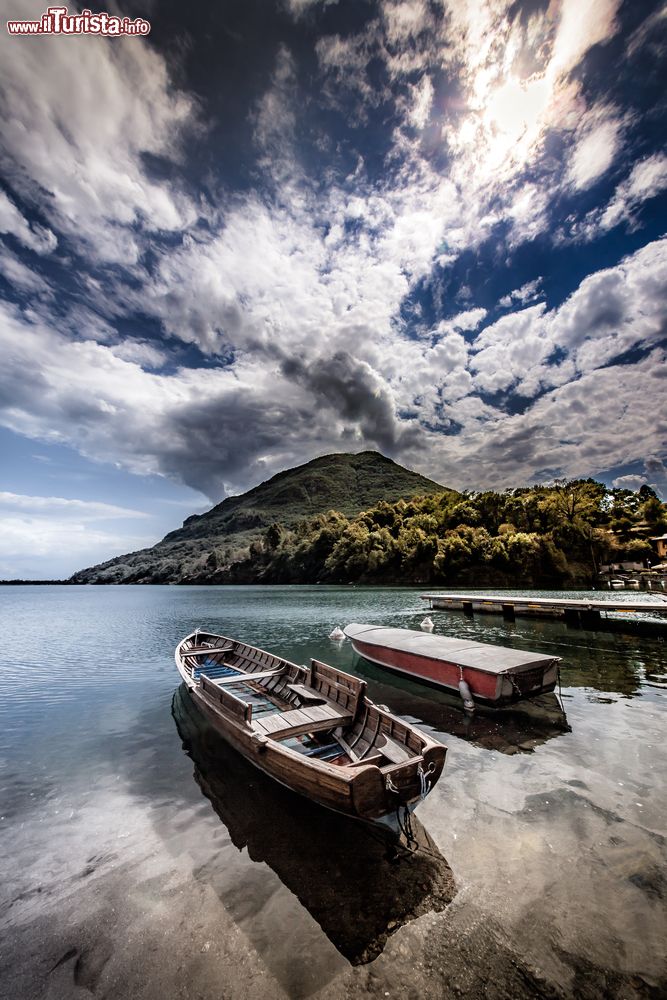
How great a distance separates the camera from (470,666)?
14.0 m

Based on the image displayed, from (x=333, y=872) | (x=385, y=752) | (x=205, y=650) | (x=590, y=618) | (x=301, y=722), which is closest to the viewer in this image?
(x=333, y=872)

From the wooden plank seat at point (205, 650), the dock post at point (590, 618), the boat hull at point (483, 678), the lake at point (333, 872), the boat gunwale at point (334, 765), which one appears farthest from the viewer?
the dock post at point (590, 618)

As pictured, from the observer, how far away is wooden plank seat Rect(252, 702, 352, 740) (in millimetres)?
9117

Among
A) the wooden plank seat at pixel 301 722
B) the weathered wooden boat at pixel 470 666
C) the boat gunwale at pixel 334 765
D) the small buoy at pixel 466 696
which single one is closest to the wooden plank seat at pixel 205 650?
the weathered wooden boat at pixel 470 666

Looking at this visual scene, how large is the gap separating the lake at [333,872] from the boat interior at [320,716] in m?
1.23

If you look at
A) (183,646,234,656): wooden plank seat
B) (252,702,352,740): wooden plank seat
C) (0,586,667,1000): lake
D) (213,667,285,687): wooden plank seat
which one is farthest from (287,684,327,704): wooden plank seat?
(183,646,234,656): wooden plank seat

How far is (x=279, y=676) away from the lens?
1419cm

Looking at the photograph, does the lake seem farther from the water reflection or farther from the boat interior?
the boat interior

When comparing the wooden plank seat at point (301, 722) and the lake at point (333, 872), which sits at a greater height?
the wooden plank seat at point (301, 722)

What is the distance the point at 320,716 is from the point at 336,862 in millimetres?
3340

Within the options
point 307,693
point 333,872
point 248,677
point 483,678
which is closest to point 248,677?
point 248,677

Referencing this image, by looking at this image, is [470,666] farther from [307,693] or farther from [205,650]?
[205,650]

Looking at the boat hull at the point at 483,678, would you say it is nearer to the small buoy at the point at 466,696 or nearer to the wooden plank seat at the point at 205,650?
the small buoy at the point at 466,696

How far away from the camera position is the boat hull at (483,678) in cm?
1312
